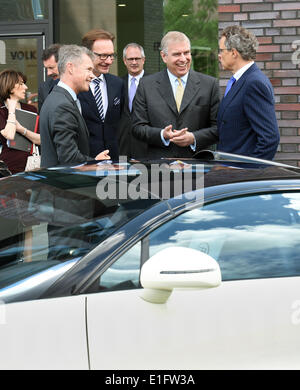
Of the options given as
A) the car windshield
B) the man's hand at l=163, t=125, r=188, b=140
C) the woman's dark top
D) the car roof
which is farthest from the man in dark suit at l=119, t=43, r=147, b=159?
the car windshield

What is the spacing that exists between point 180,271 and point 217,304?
31 centimetres

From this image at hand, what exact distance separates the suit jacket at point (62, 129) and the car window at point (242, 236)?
2.11m

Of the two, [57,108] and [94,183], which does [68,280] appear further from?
[57,108]

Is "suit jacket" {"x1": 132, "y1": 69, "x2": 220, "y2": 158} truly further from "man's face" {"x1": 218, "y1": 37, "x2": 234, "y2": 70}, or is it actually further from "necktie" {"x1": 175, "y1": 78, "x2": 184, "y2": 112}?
"man's face" {"x1": 218, "y1": 37, "x2": 234, "y2": 70}

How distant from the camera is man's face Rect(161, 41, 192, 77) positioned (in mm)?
5719

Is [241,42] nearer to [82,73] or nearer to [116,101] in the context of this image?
[82,73]

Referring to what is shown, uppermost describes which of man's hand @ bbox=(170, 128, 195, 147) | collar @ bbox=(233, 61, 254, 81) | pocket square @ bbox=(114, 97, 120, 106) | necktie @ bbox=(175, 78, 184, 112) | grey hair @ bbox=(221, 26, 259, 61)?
grey hair @ bbox=(221, 26, 259, 61)

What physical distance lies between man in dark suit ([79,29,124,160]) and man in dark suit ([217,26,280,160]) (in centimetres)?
121

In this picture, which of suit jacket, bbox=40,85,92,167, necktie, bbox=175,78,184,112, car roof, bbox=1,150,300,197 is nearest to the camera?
car roof, bbox=1,150,300,197

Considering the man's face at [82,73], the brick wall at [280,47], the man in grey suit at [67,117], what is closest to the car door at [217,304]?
the man in grey suit at [67,117]

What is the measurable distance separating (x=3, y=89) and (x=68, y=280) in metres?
4.34

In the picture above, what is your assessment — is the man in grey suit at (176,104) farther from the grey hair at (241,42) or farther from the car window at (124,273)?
the car window at (124,273)

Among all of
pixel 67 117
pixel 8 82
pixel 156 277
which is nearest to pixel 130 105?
pixel 8 82
